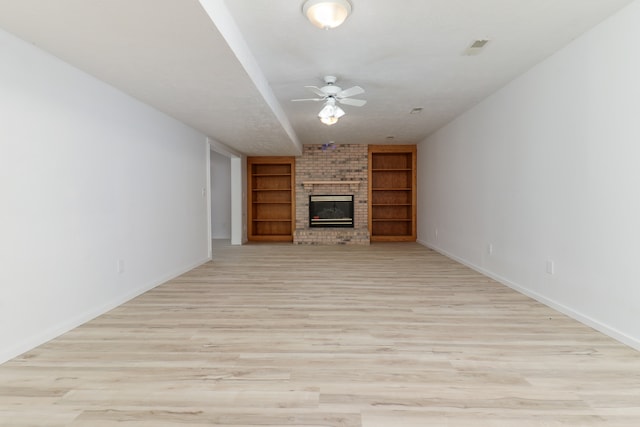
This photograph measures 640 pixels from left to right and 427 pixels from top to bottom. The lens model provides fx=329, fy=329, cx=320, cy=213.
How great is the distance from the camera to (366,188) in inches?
309

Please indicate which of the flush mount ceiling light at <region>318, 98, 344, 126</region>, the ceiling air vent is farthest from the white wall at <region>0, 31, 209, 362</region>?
the ceiling air vent

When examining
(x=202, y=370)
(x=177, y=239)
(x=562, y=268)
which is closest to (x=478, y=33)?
(x=562, y=268)

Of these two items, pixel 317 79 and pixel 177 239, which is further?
pixel 177 239

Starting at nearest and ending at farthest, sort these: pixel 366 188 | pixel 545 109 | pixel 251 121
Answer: pixel 545 109, pixel 251 121, pixel 366 188

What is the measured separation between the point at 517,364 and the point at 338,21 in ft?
7.72

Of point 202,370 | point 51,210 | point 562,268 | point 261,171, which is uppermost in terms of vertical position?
point 261,171

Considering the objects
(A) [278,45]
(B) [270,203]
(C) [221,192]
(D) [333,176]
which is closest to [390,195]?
(D) [333,176]

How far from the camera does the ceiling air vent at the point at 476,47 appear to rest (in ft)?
8.74

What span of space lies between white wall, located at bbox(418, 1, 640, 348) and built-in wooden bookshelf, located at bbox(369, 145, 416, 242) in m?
3.54

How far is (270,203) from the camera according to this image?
8.23 meters

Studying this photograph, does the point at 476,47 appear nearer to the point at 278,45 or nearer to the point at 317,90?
the point at 317,90

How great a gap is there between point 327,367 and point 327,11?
2.15 metres

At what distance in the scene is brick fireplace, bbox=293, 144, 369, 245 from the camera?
307 inches

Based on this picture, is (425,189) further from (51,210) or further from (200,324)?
(51,210)
